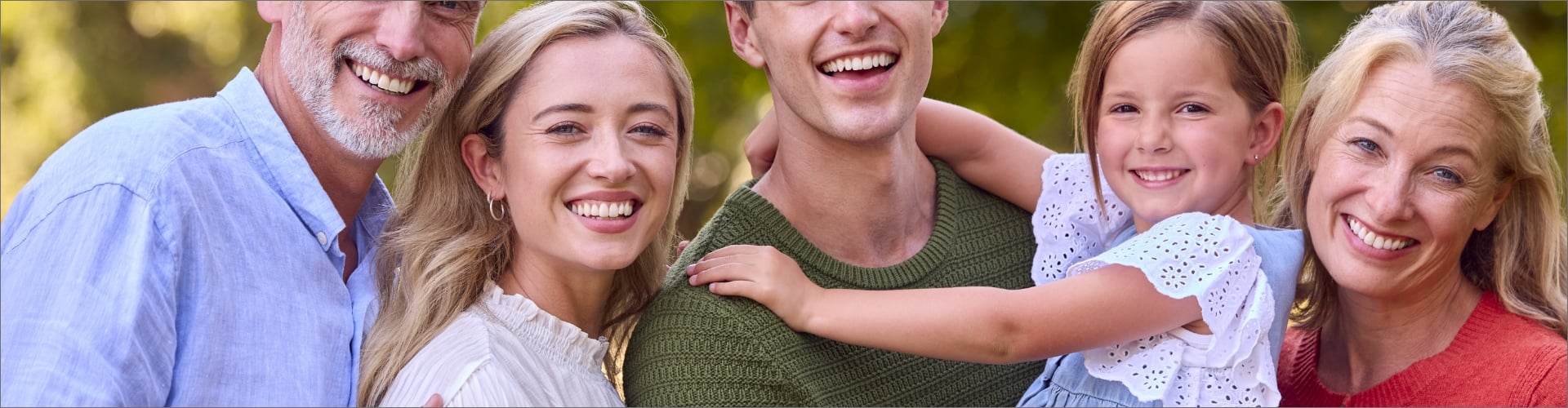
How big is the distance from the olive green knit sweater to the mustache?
61 cm

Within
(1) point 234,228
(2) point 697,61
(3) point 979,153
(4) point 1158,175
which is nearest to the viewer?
(1) point 234,228

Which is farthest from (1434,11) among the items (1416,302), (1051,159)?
(1051,159)

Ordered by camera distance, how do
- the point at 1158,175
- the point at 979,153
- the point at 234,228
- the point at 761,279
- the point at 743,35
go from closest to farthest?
the point at 234,228 < the point at 761,279 < the point at 1158,175 < the point at 743,35 < the point at 979,153

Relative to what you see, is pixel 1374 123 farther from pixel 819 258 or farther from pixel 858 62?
pixel 819 258

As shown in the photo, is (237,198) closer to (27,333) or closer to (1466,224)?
(27,333)

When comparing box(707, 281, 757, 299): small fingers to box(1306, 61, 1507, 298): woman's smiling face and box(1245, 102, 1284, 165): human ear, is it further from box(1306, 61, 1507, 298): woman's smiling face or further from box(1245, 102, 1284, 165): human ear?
box(1306, 61, 1507, 298): woman's smiling face

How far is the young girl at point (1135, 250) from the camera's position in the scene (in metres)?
2.64

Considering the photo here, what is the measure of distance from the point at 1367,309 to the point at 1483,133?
0.45 metres

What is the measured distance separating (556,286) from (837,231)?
23.3 inches

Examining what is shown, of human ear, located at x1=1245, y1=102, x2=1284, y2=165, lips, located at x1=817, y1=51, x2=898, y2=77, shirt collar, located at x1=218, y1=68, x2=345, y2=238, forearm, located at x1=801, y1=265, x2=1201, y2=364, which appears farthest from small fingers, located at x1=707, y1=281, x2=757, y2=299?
human ear, located at x1=1245, y1=102, x2=1284, y2=165

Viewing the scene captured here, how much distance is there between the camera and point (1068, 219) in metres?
3.03

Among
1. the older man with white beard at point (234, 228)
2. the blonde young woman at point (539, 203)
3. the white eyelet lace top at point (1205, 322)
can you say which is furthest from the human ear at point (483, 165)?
the white eyelet lace top at point (1205, 322)

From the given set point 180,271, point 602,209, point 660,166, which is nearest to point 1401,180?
point 660,166

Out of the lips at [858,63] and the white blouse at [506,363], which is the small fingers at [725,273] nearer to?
the white blouse at [506,363]
